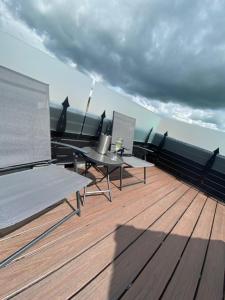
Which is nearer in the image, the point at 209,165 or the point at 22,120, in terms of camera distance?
the point at 22,120

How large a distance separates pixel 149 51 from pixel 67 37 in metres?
2.89

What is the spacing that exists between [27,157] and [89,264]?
102 centimetres

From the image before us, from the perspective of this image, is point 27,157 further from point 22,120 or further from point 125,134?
point 125,134

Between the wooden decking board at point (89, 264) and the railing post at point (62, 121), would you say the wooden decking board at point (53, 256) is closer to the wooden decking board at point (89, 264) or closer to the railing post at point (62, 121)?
the wooden decking board at point (89, 264)

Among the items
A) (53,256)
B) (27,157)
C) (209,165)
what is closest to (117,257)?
(53,256)

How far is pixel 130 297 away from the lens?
40.2 inches

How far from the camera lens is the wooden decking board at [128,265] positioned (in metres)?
1.01

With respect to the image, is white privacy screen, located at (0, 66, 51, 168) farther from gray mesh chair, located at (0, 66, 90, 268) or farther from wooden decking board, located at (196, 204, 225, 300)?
wooden decking board, located at (196, 204, 225, 300)

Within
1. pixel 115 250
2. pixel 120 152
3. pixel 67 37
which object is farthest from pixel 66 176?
pixel 67 37

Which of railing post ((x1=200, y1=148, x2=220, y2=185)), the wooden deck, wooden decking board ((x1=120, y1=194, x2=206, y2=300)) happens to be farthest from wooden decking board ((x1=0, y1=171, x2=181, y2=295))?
railing post ((x1=200, y1=148, x2=220, y2=185))

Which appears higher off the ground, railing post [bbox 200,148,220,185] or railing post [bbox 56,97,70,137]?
railing post [bbox 56,97,70,137]

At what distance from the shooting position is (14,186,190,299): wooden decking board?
935 mm

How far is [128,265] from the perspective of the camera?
125cm

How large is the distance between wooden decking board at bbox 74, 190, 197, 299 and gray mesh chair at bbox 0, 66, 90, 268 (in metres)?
0.49
